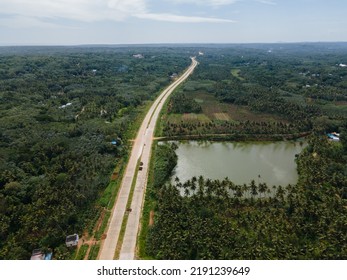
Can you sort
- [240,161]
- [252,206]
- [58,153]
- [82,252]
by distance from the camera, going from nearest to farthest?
1. [82,252]
2. [252,206]
3. [58,153]
4. [240,161]

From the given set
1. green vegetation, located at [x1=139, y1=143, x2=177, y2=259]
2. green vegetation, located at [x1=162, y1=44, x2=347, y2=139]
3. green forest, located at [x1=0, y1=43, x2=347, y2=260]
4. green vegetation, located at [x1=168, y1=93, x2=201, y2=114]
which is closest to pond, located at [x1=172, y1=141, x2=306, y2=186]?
green vegetation, located at [x1=139, y1=143, x2=177, y2=259]

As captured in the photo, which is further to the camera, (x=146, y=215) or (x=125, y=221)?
(x=146, y=215)

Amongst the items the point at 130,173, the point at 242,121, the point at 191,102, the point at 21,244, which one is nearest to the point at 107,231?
the point at 21,244

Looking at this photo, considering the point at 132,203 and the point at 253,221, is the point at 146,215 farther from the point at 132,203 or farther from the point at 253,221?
the point at 253,221

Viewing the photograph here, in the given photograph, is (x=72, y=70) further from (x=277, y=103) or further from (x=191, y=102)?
(x=277, y=103)

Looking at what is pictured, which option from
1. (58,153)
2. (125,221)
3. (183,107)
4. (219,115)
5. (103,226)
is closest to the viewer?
(103,226)

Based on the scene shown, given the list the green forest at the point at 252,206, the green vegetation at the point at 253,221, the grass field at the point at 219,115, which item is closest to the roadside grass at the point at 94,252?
the green forest at the point at 252,206

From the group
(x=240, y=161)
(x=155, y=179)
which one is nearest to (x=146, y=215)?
(x=155, y=179)

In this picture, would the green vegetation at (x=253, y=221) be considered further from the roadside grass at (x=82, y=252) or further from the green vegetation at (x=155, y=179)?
the roadside grass at (x=82, y=252)
